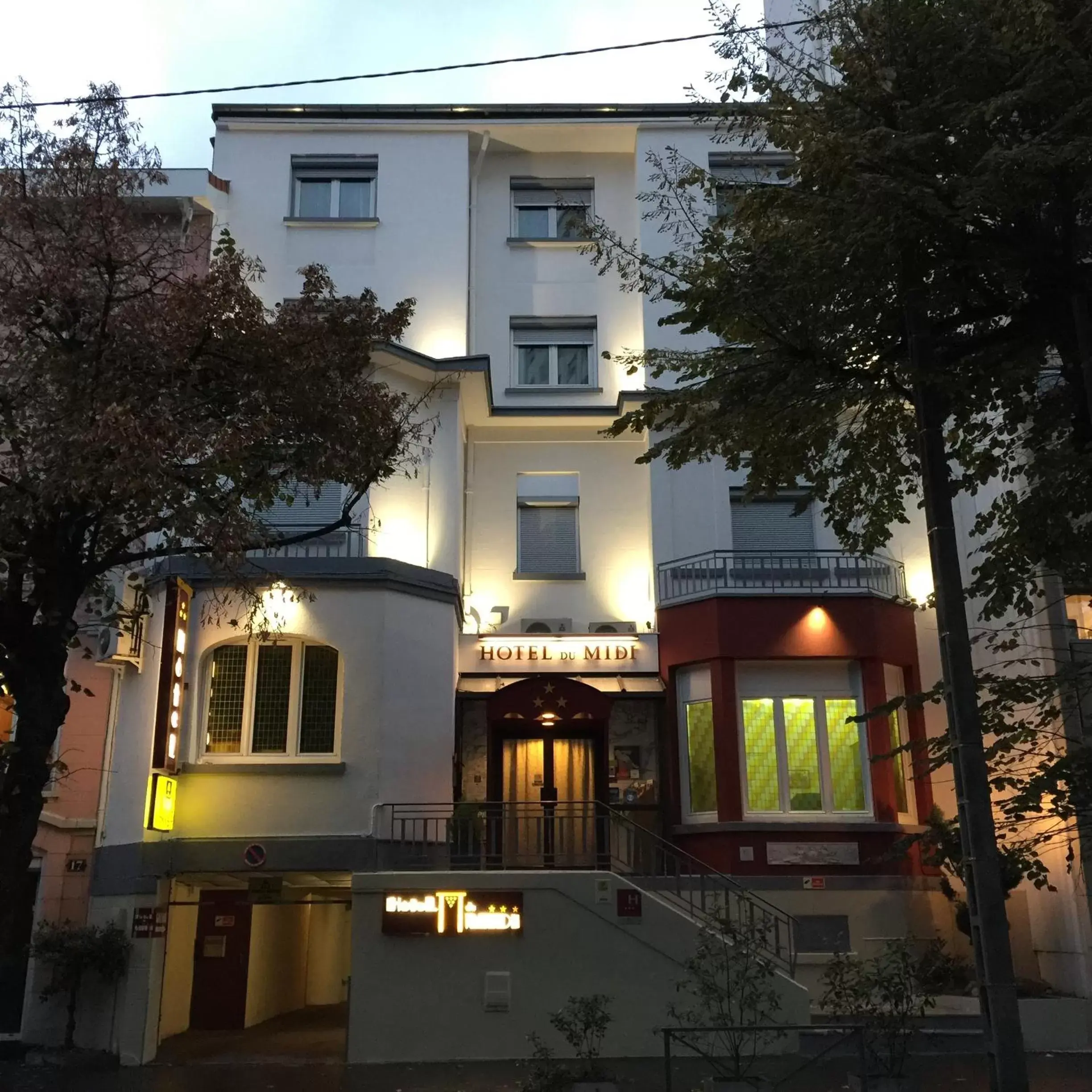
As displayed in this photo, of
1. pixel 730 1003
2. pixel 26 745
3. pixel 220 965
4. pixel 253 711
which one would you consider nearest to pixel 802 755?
pixel 730 1003

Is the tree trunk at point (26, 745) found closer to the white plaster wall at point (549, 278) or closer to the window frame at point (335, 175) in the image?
the white plaster wall at point (549, 278)

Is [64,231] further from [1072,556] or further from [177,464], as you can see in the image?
[1072,556]

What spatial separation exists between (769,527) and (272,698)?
927cm

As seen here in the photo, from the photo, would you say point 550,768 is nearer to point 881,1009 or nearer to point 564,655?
point 564,655

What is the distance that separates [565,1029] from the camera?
10.6m

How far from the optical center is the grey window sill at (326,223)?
20812 mm

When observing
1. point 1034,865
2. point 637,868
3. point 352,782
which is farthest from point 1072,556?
point 352,782

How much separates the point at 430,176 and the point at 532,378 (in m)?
4.38

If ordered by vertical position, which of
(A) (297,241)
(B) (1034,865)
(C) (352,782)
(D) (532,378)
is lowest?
(B) (1034,865)

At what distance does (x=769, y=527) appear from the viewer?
19969 millimetres

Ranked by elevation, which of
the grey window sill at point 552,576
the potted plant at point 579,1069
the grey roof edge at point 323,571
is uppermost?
the grey window sill at point 552,576

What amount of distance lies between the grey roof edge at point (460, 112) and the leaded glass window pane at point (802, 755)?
11734 mm

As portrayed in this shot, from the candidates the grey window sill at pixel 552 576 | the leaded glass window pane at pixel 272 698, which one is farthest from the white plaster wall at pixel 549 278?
the leaded glass window pane at pixel 272 698

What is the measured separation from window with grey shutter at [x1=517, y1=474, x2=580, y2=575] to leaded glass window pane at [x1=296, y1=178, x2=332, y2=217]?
6.51m
